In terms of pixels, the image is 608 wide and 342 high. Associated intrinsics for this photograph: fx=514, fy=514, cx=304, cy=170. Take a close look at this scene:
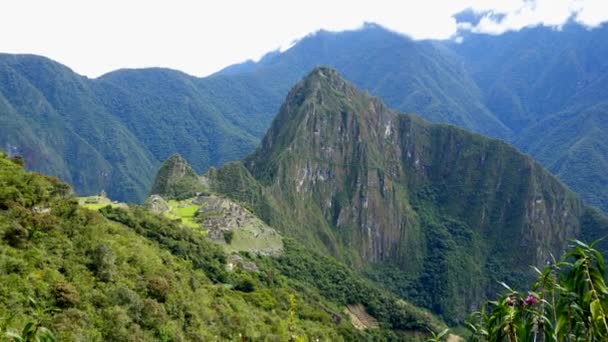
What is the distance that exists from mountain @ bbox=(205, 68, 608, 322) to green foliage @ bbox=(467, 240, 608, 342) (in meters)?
126

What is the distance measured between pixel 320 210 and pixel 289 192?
18354 millimetres

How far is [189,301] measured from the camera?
35.3 metres

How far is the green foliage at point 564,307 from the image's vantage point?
605 cm

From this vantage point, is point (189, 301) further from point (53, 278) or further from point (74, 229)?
point (53, 278)

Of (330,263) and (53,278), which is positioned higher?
(53,278)

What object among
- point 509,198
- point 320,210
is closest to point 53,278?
point 320,210

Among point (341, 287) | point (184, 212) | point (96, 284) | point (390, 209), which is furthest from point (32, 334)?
point (390, 209)

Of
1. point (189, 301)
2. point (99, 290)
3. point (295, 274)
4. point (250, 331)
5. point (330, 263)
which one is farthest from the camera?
point (330, 263)

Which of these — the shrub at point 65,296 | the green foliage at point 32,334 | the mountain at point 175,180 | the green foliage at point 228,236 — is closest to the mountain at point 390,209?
the mountain at point 175,180

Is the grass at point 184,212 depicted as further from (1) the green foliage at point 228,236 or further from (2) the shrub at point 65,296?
(2) the shrub at point 65,296

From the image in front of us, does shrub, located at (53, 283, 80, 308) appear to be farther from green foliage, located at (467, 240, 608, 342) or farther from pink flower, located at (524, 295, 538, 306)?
pink flower, located at (524, 295, 538, 306)

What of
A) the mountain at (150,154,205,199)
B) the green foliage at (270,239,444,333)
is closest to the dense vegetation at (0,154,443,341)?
the green foliage at (270,239,444,333)

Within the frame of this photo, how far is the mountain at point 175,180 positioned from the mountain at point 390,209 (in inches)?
1202

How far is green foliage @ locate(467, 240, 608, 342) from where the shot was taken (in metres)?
6.05
